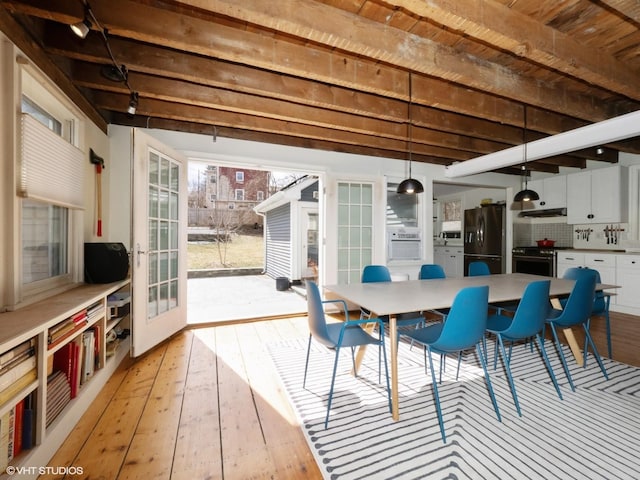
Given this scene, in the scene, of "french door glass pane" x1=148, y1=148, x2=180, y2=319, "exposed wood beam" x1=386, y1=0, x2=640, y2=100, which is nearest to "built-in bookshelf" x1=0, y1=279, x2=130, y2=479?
"french door glass pane" x1=148, y1=148, x2=180, y2=319

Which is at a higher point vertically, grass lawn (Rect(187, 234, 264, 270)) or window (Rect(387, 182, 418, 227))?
window (Rect(387, 182, 418, 227))

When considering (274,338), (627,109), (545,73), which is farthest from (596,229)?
(274,338)

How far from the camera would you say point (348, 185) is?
4.62 m

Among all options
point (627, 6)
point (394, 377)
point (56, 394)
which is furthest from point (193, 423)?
point (627, 6)

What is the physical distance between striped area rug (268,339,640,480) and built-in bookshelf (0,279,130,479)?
4.65 feet

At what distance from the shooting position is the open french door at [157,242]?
9.01ft

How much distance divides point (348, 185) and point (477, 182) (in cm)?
276

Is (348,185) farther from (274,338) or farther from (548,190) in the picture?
(548,190)

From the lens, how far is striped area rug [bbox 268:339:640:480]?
1.51 metres

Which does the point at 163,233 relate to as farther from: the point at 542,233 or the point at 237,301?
the point at 542,233

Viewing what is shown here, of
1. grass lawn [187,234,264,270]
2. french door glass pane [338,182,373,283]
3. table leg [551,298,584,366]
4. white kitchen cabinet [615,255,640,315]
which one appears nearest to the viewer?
table leg [551,298,584,366]

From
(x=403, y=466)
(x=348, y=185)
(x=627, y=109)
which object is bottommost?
(x=403, y=466)

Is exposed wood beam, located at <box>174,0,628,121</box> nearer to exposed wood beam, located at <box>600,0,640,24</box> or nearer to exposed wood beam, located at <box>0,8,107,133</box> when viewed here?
exposed wood beam, located at <box>600,0,640,24</box>

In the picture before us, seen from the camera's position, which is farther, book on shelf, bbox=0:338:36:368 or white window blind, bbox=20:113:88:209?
white window blind, bbox=20:113:88:209
